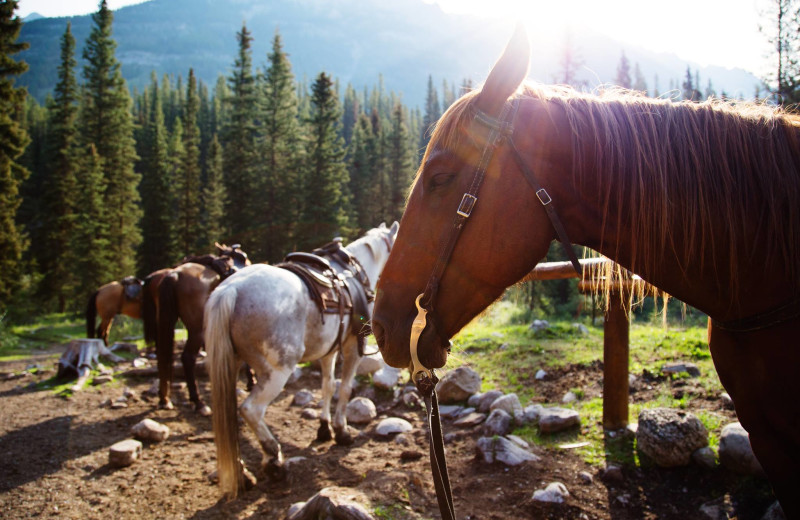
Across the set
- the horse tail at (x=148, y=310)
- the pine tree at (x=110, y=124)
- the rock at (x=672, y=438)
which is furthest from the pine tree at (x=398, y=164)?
the rock at (x=672, y=438)

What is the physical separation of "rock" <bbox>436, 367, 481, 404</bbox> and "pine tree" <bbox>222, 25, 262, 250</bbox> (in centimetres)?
2719

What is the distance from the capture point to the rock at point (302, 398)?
6.61m

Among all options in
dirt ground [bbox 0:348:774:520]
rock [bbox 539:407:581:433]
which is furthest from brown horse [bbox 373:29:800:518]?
rock [bbox 539:407:581:433]

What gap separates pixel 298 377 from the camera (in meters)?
7.61

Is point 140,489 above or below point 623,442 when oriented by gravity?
below

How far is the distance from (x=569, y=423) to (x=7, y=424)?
729 centimetres

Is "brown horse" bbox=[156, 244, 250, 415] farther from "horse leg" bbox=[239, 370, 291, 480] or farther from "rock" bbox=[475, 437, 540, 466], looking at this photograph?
"rock" bbox=[475, 437, 540, 466]

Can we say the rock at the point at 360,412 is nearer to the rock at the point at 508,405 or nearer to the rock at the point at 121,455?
the rock at the point at 508,405

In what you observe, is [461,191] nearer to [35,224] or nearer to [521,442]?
[521,442]

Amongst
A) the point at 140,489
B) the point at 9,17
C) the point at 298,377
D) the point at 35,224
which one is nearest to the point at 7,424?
the point at 140,489

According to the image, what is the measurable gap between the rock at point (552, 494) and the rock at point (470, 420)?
70.6 inches

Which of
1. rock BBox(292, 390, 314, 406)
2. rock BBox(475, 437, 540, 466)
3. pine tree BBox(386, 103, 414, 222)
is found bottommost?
rock BBox(292, 390, 314, 406)

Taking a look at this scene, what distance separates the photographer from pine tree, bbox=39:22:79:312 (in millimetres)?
24406

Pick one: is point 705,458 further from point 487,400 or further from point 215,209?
point 215,209
